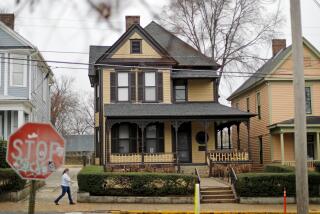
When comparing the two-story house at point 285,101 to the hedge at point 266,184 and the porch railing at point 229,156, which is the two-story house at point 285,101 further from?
the hedge at point 266,184

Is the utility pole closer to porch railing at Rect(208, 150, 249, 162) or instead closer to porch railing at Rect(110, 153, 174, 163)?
porch railing at Rect(208, 150, 249, 162)

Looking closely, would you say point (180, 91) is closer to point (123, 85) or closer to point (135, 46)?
point (123, 85)

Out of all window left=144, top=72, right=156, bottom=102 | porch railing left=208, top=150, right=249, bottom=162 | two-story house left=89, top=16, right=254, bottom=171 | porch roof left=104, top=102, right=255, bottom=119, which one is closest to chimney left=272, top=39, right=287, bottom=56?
two-story house left=89, top=16, right=254, bottom=171

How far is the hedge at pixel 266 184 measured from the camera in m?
25.0

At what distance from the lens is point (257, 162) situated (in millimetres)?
41156

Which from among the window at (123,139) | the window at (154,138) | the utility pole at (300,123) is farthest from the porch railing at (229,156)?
the utility pole at (300,123)

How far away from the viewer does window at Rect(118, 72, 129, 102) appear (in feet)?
113

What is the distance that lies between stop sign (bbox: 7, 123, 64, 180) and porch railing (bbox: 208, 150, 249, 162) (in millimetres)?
27027

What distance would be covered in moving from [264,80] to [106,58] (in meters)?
11.6

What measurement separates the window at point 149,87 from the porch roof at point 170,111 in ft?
1.78

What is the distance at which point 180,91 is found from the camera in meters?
36.1

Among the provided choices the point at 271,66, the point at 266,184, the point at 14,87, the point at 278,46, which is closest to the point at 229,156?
the point at 266,184

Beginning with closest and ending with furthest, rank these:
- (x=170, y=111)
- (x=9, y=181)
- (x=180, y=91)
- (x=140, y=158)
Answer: (x=9, y=181) < (x=140, y=158) < (x=170, y=111) < (x=180, y=91)

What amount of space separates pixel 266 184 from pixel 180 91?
499 inches
